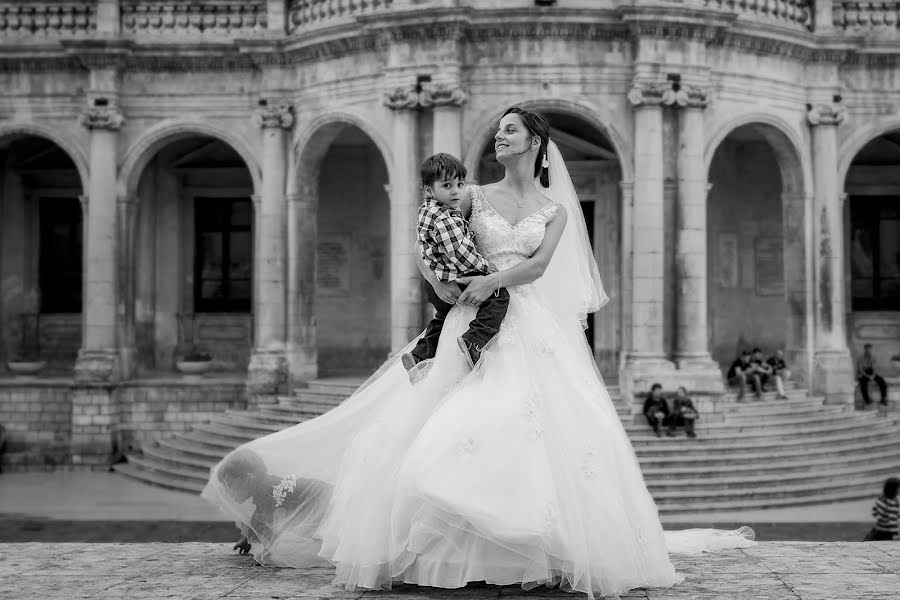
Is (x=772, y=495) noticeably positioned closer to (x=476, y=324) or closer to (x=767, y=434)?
(x=767, y=434)

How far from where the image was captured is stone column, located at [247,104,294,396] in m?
19.3

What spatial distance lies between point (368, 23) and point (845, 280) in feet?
35.3

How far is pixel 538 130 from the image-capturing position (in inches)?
237

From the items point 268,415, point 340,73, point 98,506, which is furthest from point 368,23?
point 98,506

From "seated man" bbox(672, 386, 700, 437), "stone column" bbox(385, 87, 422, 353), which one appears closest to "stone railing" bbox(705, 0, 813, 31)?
"stone column" bbox(385, 87, 422, 353)

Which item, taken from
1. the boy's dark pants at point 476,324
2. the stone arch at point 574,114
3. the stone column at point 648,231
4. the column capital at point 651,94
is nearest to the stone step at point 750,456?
the stone column at point 648,231

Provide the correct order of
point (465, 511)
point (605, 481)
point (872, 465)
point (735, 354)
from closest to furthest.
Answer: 1. point (465, 511)
2. point (605, 481)
3. point (872, 465)
4. point (735, 354)

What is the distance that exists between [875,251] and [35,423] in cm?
1614

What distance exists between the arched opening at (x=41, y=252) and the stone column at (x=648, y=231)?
1156cm

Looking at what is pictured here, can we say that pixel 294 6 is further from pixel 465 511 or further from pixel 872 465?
pixel 465 511

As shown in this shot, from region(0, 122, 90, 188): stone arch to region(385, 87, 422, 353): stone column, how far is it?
20.6ft

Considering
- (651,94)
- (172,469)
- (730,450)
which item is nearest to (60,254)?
(172,469)

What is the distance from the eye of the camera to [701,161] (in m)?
17.2

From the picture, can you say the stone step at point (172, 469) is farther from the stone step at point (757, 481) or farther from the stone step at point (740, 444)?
the stone step at point (757, 481)
